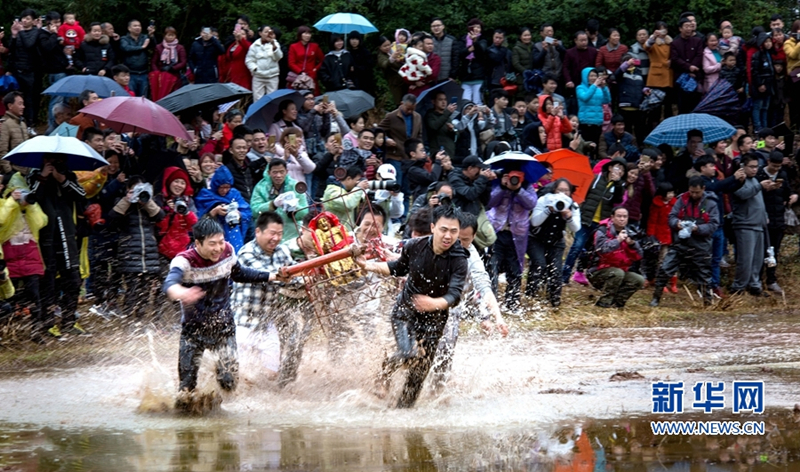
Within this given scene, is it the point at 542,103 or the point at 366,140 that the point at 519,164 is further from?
the point at 542,103

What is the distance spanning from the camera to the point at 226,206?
39.1ft

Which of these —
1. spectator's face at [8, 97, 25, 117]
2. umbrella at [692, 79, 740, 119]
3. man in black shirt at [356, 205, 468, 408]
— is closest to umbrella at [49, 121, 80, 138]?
spectator's face at [8, 97, 25, 117]

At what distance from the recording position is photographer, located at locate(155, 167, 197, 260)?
11.8m

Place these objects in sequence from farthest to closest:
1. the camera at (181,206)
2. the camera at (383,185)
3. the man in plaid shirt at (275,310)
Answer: the camera at (383,185) < the camera at (181,206) < the man in plaid shirt at (275,310)

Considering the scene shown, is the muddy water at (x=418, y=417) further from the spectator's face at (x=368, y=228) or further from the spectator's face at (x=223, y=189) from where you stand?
the spectator's face at (x=223, y=189)

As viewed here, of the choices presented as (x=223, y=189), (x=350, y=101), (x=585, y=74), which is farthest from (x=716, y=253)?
(x=223, y=189)

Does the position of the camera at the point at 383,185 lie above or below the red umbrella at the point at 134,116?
below

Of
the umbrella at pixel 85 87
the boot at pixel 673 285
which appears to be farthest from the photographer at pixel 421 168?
the umbrella at pixel 85 87

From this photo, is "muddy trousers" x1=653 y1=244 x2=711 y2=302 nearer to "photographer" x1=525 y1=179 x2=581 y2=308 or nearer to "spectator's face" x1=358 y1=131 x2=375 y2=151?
"photographer" x1=525 y1=179 x2=581 y2=308

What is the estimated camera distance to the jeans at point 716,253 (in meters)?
14.6

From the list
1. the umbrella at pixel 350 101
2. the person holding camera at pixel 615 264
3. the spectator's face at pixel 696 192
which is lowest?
the person holding camera at pixel 615 264

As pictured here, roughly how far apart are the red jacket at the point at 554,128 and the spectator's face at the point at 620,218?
8.20 ft

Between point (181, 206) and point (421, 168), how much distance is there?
3.11 m

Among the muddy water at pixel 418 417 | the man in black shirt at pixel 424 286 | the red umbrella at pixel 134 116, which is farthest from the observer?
the red umbrella at pixel 134 116
